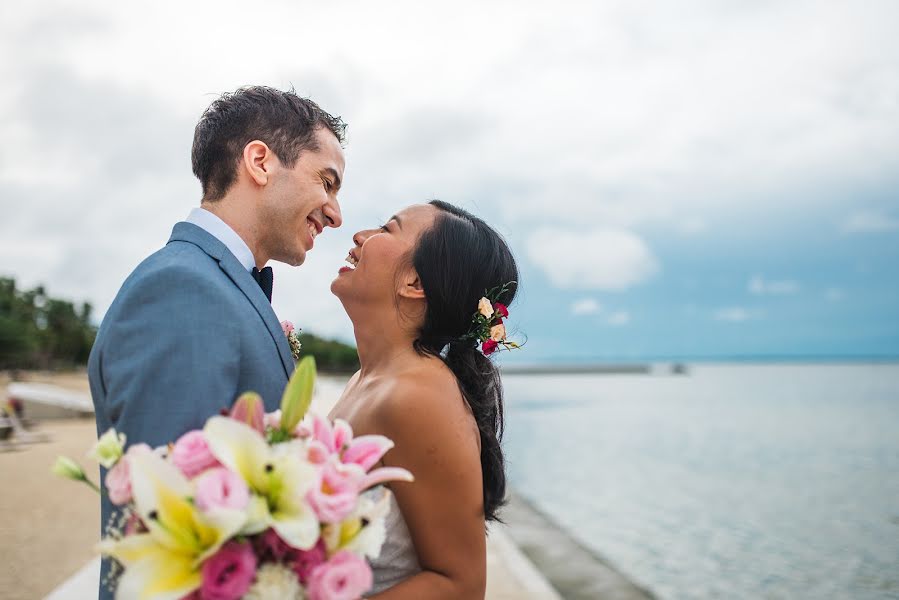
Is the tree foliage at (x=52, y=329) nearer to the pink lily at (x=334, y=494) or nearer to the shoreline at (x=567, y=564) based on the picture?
the shoreline at (x=567, y=564)

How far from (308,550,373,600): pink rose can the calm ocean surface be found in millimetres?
11789

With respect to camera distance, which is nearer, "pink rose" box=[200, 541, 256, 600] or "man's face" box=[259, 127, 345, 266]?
"pink rose" box=[200, 541, 256, 600]

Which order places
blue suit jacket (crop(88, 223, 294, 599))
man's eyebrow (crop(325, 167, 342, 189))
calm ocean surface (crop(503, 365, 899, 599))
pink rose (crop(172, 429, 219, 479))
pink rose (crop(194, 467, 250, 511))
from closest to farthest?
pink rose (crop(194, 467, 250, 511)) → pink rose (crop(172, 429, 219, 479)) → blue suit jacket (crop(88, 223, 294, 599)) → man's eyebrow (crop(325, 167, 342, 189)) → calm ocean surface (crop(503, 365, 899, 599))

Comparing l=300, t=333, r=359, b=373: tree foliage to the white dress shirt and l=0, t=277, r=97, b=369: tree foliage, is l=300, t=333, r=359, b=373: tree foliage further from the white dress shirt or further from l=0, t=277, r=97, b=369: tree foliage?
the white dress shirt

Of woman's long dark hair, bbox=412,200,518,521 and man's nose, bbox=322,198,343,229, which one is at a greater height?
man's nose, bbox=322,198,343,229

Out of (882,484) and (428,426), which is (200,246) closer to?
(428,426)

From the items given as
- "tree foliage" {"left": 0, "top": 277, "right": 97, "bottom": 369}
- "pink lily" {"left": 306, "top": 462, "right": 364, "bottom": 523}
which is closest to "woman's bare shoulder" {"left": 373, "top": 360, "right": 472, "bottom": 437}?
"pink lily" {"left": 306, "top": 462, "right": 364, "bottom": 523}

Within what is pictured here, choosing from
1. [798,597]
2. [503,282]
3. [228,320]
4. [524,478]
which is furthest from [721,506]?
[228,320]

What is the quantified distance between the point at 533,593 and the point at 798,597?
25.0ft

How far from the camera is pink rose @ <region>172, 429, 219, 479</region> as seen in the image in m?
1.60

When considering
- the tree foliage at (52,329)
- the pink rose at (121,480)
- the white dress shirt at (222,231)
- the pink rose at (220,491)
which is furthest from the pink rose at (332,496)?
the tree foliage at (52,329)

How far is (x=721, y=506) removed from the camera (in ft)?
67.9

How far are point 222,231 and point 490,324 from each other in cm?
115

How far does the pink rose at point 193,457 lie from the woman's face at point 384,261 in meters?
1.71
